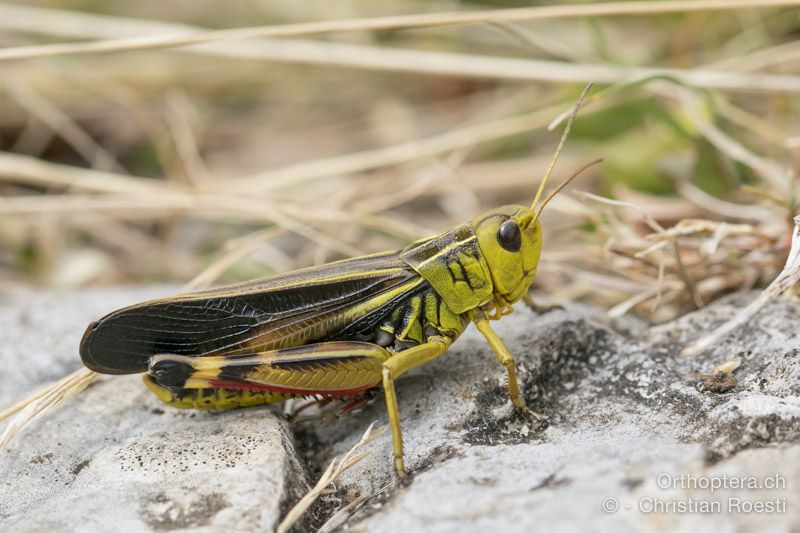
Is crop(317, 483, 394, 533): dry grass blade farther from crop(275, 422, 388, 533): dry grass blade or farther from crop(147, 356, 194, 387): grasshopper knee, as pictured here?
crop(147, 356, 194, 387): grasshopper knee

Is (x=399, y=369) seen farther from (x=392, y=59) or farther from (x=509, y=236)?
(x=392, y=59)

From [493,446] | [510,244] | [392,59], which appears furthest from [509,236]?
[392,59]

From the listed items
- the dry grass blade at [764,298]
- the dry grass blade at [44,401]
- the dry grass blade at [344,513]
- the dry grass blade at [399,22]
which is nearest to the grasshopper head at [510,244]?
the dry grass blade at [764,298]

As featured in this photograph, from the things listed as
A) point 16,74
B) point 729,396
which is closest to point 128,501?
point 729,396

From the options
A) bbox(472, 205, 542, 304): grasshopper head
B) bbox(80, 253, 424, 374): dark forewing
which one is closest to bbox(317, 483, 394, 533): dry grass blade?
bbox(80, 253, 424, 374): dark forewing

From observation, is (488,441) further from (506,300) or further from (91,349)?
(91,349)

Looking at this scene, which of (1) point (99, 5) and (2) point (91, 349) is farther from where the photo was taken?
(1) point (99, 5)
